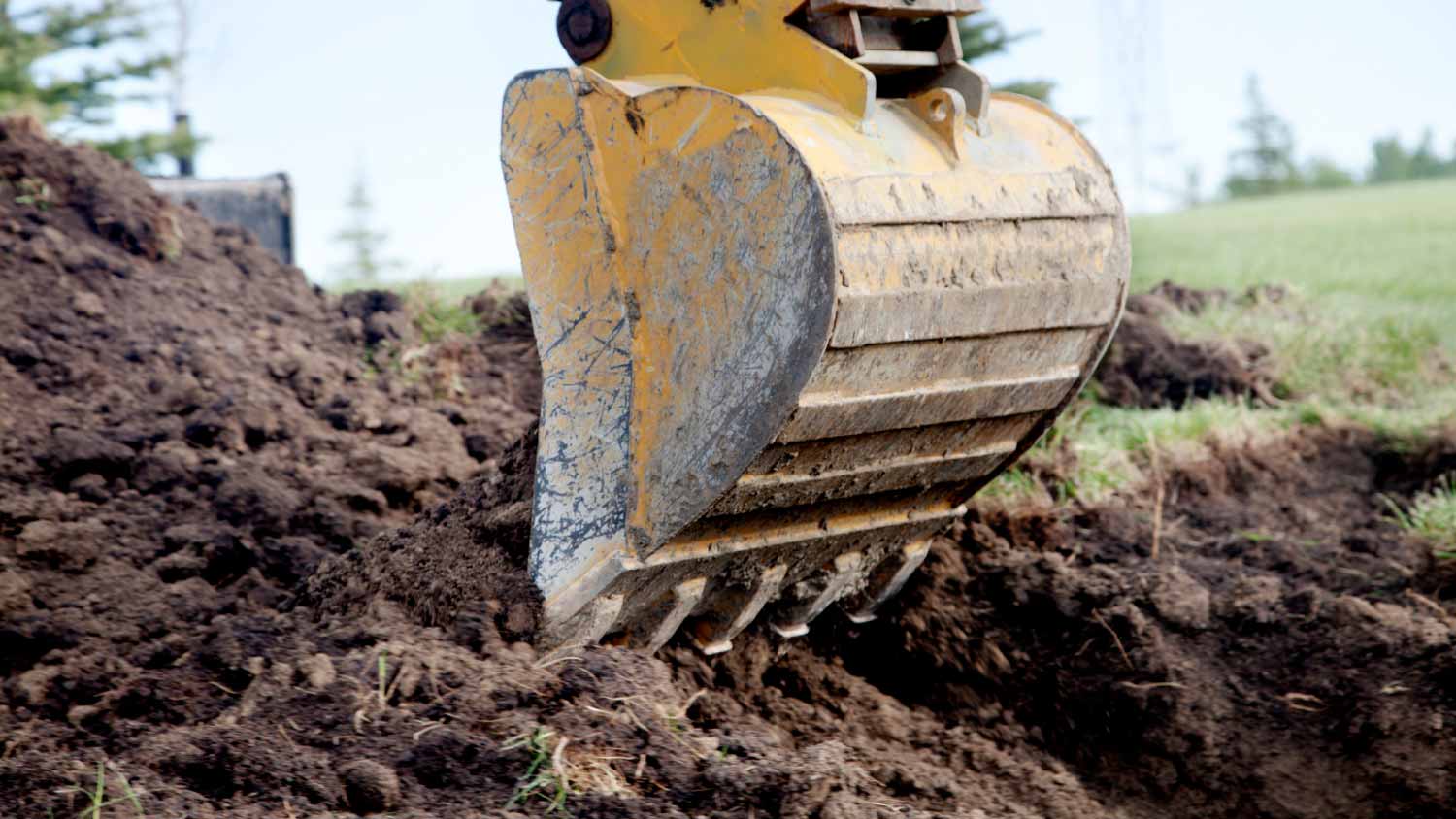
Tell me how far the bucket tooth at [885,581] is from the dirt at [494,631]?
15cm

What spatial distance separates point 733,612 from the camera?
3602 mm

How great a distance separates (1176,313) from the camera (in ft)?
23.8

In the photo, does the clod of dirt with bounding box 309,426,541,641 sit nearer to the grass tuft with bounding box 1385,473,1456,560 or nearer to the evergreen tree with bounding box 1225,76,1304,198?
the grass tuft with bounding box 1385,473,1456,560

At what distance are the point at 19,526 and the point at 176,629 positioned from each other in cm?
75

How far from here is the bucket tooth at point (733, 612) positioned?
11.6 ft

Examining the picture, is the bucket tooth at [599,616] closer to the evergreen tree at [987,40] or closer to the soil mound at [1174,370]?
the soil mound at [1174,370]

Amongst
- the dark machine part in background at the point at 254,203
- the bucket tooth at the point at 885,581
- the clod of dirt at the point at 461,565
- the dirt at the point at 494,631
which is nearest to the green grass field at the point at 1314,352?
the dirt at the point at 494,631

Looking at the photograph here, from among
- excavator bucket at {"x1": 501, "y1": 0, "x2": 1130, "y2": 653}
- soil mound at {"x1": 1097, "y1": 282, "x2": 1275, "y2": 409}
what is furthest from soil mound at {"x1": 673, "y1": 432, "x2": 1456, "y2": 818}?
soil mound at {"x1": 1097, "y1": 282, "x2": 1275, "y2": 409}

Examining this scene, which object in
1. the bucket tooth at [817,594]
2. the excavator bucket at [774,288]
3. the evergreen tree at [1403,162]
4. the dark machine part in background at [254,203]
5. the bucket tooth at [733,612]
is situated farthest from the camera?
the evergreen tree at [1403,162]

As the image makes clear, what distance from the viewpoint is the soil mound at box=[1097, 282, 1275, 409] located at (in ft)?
21.0

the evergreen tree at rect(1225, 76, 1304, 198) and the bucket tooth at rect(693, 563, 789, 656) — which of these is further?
the evergreen tree at rect(1225, 76, 1304, 198)

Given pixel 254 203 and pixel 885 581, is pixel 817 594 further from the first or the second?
pixel 254 203

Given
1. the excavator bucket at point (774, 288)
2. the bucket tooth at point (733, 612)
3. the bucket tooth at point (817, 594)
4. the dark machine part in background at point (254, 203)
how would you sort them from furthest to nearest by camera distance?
the dark machine part in background at point (254, 203)
the bucket tooth at point (817, 594)
the bucket tooth at point (733, 612)
the excavator bucket at point (774, 288)

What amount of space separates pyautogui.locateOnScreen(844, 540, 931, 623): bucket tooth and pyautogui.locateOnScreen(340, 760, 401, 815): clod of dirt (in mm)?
1557
